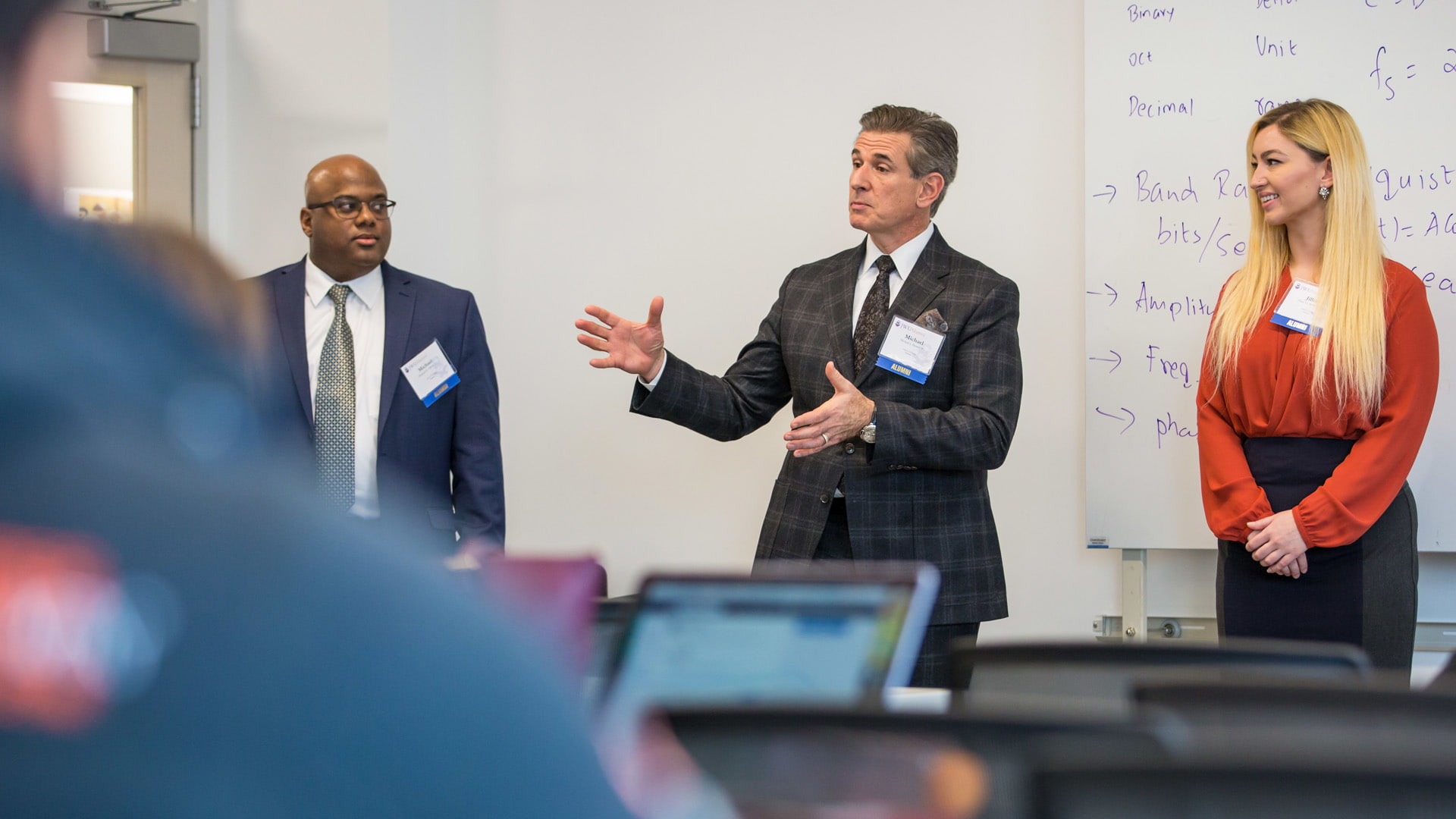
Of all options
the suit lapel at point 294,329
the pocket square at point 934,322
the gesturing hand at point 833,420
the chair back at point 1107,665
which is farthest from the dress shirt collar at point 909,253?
the chair back at point 1107,665

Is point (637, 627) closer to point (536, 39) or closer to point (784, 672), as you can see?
point (784, 672)

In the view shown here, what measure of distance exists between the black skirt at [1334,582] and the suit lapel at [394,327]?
2.10 meters

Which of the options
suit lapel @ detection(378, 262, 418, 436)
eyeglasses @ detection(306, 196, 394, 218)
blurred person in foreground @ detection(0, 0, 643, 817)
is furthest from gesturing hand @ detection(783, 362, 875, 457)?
blurred person in foreground @ detection(0, 0, 643, 817)

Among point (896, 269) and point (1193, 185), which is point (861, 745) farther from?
point (1193, 185)

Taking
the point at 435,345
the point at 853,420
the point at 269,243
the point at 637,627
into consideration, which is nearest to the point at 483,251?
the point at 269,243

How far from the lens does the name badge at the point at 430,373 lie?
3059mm

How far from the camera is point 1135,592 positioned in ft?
12.1

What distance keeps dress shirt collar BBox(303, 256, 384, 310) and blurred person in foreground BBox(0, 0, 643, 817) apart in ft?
9.51

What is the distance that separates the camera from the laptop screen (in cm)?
122

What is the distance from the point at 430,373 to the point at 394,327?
0.15 metres

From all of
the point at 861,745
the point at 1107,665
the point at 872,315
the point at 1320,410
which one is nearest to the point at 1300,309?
the point at 1320,410

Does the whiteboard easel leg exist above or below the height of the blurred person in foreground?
below

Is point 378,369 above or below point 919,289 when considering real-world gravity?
below

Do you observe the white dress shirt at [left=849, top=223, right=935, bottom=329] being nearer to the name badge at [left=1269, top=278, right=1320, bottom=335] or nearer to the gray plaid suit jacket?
the gray plaid suit jacket
